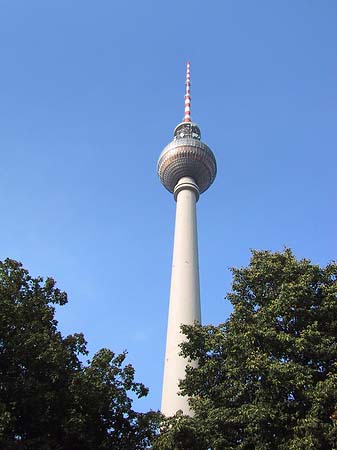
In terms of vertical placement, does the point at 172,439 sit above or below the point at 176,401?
below

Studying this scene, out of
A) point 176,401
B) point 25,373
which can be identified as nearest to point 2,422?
point 25,373

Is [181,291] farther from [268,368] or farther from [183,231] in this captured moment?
[268,368]

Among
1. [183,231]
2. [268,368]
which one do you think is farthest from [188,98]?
[268,368]

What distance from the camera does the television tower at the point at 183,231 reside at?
38344mm

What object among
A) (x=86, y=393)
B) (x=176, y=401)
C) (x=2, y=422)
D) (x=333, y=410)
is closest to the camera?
(x=2, y=422)

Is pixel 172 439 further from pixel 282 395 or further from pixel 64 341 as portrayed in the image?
pixel 64 341

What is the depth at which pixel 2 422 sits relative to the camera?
15.2 m

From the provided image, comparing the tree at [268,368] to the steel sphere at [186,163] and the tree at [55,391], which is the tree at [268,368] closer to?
the tree at [55,391]

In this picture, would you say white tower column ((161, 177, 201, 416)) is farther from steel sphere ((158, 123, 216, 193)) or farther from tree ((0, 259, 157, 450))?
tree ((0, 259, 157, 450))

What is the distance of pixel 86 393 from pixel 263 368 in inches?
223

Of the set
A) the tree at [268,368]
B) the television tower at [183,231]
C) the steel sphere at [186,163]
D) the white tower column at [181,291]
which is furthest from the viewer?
the steel sphere at [186,163]

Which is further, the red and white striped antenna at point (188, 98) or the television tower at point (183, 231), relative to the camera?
the red and white striped antenna at point (188, 98)

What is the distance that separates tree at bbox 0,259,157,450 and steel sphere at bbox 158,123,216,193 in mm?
35395

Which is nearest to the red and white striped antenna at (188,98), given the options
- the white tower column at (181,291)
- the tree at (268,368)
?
the white tower column at (181,291)
